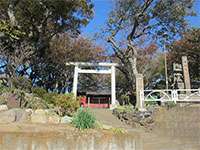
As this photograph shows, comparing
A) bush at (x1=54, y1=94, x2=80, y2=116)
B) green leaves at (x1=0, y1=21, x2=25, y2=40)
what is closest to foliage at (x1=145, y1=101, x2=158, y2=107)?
bush at (x1=54, y1=94, x2=80, y2=116)

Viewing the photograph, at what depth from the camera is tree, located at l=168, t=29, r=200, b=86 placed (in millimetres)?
30812

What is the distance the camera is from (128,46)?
26.0 metres

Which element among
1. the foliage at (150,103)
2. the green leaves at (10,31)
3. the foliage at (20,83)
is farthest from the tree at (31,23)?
the foliage at (150,103)

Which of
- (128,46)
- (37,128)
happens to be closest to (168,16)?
(128,46)

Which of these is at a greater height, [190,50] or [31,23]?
[190,50]

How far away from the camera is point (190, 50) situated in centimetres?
3173

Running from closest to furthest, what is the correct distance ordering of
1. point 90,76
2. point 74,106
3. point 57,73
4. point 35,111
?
point 35,111
point 74,106
point 57,73
point 90,76

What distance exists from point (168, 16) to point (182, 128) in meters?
12.9

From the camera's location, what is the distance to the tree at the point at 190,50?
101 feet

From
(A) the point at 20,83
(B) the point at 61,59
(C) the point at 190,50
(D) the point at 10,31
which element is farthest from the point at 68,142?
(C) the point at 190,50

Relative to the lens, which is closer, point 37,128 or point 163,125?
point 37,128

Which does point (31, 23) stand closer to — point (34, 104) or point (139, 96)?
point (139, 96)

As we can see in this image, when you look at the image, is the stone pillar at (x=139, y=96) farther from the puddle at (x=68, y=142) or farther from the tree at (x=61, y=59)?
the tree at (x=61, y=59)

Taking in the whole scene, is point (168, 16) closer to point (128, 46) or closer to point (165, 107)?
point (128, 46)
